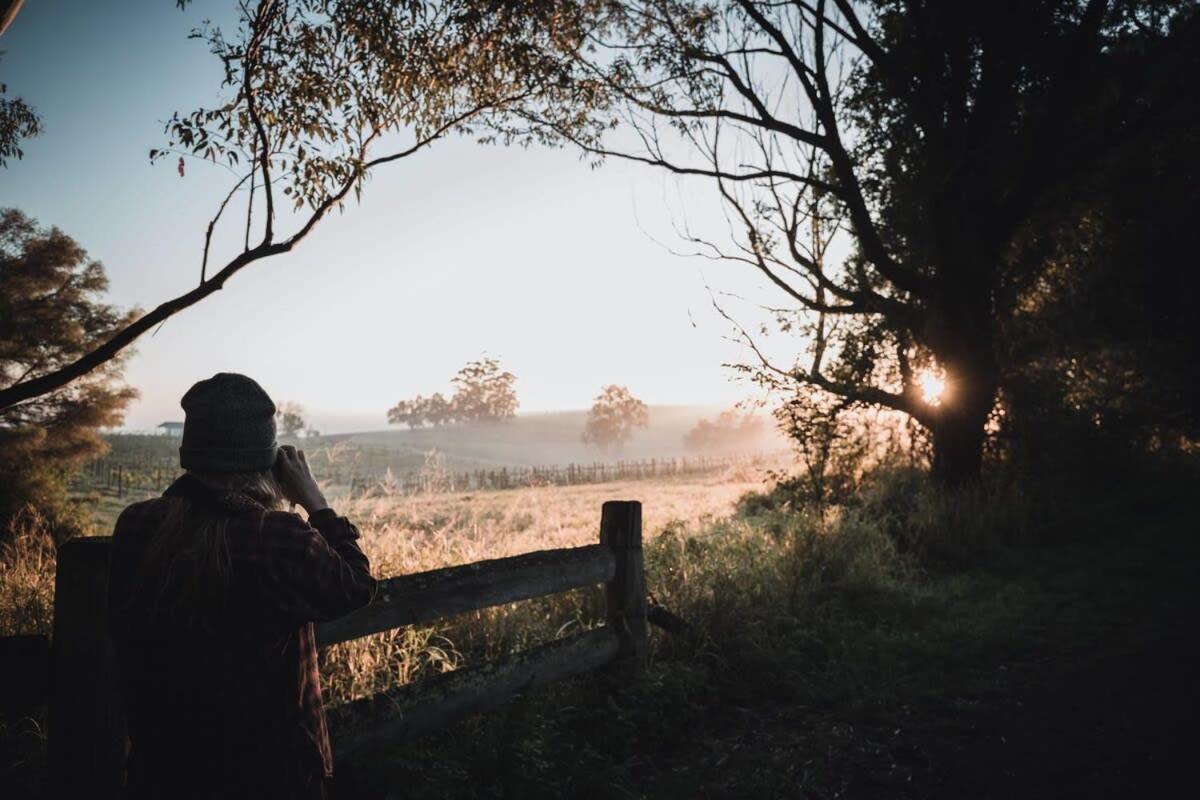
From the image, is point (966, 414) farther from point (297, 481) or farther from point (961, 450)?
point (297, 481)

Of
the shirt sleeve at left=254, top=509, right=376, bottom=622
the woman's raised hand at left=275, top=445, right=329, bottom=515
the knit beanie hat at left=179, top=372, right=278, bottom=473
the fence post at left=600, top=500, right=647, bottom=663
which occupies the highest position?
the knit beanie hat at left=179, top=372, right=278, bottom=473

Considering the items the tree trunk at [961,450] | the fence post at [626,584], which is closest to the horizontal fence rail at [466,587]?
the fence post at [626,584]

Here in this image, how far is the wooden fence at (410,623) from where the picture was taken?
7.11 ft

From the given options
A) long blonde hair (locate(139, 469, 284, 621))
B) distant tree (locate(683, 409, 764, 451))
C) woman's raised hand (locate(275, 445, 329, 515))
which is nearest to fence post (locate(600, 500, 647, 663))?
woman's raised hand (locate(275, 445, 329, 515))

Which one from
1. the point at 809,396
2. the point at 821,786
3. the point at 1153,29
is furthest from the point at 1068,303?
the point at 821,786

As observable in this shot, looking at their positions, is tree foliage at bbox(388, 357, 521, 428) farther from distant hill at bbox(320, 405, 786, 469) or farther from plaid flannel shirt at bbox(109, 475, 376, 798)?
plaid flannel shirt at bbox(109, 475, 376, 798)

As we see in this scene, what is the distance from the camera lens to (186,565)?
1553 millimetres

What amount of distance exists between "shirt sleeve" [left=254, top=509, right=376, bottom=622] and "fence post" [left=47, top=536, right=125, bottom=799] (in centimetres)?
104

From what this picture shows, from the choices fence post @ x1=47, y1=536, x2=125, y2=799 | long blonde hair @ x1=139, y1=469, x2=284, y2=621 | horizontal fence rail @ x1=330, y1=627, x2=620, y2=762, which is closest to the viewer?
long blonde hair @ x1=139, y1=469, x2=284, y2=621

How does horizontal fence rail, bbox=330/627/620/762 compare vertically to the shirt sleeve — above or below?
below

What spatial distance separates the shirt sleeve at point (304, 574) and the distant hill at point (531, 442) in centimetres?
9456

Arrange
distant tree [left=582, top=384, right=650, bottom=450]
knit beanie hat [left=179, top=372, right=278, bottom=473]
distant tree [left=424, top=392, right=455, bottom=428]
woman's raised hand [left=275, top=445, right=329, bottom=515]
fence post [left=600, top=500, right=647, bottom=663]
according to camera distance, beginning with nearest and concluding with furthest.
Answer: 1. knit beanie hat [left=179, top=372, right=278, bottom=473]
2. woman's raised hand [left=275, top=445, right=329, bottom=515]
3. fence post [left=600, top=500, right=647, bottom=663]
4. distant tree [left=582, top=384, right=650, bottom=450]
5. distant tree [left=424, top=392, right=455, bottom=428]

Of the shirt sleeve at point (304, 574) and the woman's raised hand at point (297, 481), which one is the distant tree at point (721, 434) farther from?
the shirt sleeve at point (304, 574)

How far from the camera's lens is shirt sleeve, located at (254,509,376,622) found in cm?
163
